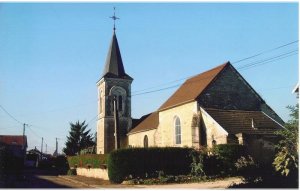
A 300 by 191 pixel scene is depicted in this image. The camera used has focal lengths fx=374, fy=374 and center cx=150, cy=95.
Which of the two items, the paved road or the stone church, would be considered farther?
the stone church

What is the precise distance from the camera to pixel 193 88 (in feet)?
115

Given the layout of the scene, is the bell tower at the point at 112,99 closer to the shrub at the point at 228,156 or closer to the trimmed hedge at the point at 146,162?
the trimmed hedge at the point at 146,162

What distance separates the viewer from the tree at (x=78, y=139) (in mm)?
65938

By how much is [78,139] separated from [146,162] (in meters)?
44.5

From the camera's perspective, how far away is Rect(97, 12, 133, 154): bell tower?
164ft

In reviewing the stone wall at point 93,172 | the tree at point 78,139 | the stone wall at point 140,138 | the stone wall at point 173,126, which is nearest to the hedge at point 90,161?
the stone wall at point 93,172

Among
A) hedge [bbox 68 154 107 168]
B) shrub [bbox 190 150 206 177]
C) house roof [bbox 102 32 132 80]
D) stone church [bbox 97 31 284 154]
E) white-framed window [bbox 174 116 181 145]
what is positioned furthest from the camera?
house roof [bbox 102 32 132 80]

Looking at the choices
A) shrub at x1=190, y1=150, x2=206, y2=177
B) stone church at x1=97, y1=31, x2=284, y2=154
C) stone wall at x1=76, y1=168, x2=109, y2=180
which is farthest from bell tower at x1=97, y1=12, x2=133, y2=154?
shrub at x1=190, y1=150, x2=206, y2=177

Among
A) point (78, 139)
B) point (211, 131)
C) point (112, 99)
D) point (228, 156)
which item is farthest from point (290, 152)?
point (78, 139)

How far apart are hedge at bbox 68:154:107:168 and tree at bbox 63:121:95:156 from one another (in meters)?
26.7

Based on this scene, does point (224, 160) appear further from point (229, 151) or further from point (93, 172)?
point (93, 172)

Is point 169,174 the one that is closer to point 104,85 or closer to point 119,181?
point 119,181

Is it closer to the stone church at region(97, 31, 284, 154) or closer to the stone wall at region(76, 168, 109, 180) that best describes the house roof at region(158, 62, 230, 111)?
the stone church at region(97, 31, 284, 154)

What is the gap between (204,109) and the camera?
101ft
